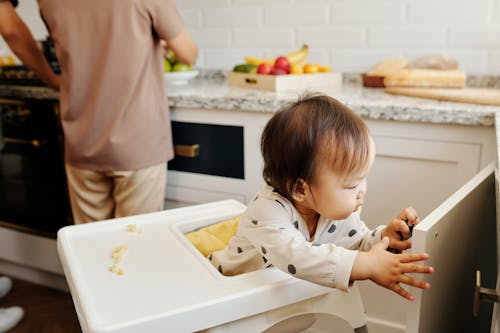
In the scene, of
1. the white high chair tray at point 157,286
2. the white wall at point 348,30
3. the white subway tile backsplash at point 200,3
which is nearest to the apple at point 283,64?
the white wall at point 348,30

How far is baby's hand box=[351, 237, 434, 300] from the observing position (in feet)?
2.31

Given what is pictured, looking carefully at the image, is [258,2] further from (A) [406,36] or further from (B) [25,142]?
(B) [25,142]

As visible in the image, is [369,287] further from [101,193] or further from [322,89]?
[101,193]

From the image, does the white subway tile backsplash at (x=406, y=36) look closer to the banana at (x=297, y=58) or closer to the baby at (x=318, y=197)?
the banana at (x=297, y=58)

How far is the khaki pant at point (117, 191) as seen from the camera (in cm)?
157

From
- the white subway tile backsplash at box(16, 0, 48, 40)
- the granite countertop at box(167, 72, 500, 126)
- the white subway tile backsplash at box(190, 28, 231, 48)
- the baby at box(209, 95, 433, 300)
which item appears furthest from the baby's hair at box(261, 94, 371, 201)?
the white subway tile backsplash at box(16, 0, 48, 40)

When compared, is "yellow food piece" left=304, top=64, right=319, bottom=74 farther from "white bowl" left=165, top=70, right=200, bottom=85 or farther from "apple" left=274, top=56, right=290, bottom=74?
"white bowl" left=165, top=70, right=200, bottom=85

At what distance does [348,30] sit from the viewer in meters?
1.95

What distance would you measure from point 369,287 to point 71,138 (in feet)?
3.15

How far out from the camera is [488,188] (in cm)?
99

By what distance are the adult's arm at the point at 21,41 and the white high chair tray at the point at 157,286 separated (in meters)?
0.85

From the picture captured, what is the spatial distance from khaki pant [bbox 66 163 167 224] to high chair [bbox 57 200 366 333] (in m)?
0.57

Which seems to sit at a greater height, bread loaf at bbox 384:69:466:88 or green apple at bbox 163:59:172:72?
green apple at bbox 163:59:172:72

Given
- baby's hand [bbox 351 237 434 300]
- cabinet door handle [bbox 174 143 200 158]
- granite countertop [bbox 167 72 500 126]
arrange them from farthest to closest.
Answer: cabinet door handle [bbox 174 143 200 158]
granite countertop [bbox 167 72 500 126]
baby's hand [bbox 351 237 434 300]
